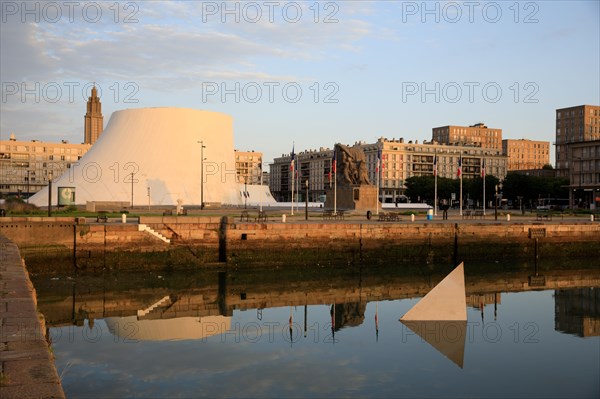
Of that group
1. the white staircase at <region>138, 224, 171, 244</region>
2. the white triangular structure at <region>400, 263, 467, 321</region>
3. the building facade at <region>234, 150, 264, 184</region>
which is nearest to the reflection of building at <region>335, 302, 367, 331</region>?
the white triangular structure at <region>400, 263, 467, 321</region>

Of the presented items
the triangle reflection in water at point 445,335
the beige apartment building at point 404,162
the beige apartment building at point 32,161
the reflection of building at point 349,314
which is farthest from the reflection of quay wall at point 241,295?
the beige apartment building at point 32,161

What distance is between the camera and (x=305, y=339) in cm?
1727

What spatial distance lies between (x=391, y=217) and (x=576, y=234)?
11.4 m

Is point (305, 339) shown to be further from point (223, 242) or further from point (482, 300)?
point (223, 242)

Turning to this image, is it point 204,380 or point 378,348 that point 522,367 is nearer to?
point 378,348

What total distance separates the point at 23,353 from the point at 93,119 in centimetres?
19021

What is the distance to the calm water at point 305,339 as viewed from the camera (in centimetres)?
1288

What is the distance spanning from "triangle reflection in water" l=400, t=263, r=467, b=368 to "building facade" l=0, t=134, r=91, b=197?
13053cm

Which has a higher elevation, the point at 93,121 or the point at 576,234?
the point at 93,121

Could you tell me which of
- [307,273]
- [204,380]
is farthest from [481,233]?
[204,380]

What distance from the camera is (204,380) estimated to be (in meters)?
13.0

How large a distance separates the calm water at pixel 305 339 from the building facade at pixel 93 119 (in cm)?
16944

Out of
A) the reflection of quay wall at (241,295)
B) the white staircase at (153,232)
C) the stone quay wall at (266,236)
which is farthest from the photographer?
the white staircase at (153,232)

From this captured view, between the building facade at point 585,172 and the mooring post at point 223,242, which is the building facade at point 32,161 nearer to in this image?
the building facade at point 585,172
